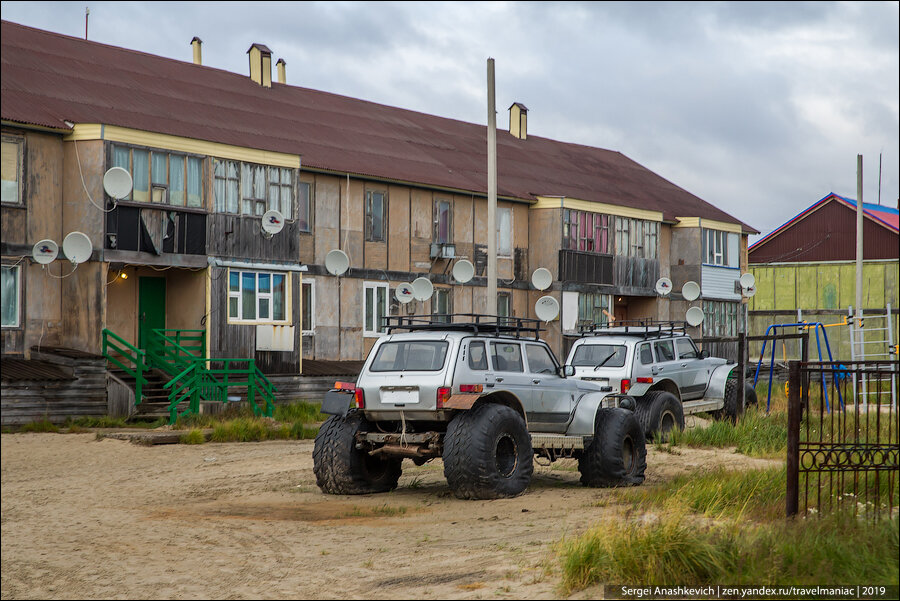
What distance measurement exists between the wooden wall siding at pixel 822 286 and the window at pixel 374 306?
25913mm

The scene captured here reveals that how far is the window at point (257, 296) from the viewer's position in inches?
1038

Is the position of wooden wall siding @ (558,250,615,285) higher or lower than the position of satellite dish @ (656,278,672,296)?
higher

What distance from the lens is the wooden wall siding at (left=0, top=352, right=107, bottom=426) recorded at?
2127cm

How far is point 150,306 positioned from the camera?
26.7 meters

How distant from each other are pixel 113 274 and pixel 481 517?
16527 mm

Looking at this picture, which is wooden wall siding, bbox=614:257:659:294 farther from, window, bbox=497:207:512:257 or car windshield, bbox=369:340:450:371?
car windshield, bbox=369:340:450:371

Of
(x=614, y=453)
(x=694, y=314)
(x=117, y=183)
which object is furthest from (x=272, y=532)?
(x=694, y=314)

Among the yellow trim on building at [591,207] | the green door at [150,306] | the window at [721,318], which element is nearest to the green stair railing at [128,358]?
the green door at [150,306]

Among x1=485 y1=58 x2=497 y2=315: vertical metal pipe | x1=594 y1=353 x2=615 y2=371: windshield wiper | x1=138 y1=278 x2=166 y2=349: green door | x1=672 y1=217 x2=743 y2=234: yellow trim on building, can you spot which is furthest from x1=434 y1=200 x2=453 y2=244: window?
x1=594 y1=353 x2=615 y2=371: windshield wiper

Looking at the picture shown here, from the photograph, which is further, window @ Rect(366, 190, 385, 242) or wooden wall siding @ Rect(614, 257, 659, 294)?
wooden wall siding @ Rect(614, 257, 659, 294)

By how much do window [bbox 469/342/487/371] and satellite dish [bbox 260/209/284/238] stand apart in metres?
14.0

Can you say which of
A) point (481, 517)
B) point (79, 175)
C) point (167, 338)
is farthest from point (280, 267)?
point (481, 517)

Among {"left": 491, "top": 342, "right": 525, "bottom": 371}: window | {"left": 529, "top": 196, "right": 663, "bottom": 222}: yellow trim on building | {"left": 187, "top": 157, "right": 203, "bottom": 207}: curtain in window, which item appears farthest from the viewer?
{"left": 529, "top": 196, "right": 663, "bottom": 222}: yellow trim on building

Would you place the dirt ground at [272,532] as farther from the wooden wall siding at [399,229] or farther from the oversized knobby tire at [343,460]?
the wooden wall siding at [399,229]
